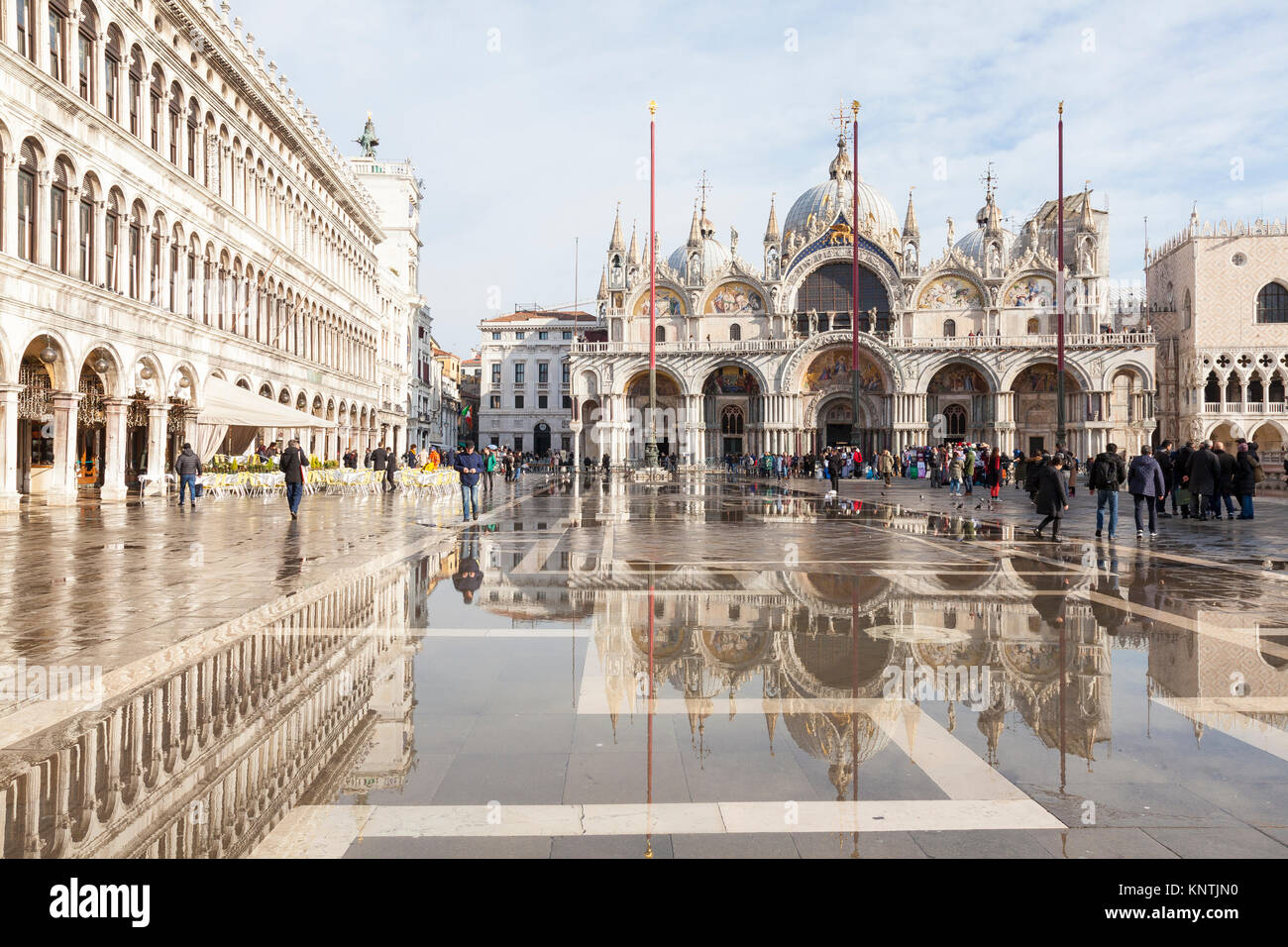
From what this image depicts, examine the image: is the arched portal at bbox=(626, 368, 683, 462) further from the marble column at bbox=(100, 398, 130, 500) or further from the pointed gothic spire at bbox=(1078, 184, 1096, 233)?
the marble column at bbox=(100, 398, 130, 500)

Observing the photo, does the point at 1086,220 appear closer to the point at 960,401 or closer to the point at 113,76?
the point at 960,401

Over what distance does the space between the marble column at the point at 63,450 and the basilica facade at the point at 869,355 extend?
134ft

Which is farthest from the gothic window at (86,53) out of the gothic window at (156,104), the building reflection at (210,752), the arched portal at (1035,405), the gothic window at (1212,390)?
the gothic window at (1212,390)

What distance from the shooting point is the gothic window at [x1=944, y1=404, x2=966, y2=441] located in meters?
60.2

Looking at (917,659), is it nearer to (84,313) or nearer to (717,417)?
(84,313)

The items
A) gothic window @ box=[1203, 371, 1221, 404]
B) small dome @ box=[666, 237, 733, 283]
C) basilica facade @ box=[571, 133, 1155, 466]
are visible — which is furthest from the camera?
small dome @ box=[666, 237, 733, 283]

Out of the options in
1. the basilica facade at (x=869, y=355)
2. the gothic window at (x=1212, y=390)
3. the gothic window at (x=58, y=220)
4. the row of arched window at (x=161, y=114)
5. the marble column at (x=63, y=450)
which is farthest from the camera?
the gothic window at (x=1212, y=390)

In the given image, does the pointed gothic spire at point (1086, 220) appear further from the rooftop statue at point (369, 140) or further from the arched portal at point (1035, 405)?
the rooftop statue at point (369, 140)

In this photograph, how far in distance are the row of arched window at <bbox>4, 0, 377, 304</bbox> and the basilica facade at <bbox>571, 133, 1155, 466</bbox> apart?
25737 millimetres

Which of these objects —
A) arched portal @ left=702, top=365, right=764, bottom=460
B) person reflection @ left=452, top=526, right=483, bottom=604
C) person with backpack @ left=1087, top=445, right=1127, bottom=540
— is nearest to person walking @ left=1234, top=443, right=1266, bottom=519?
person with backpack @ left=1087, top=445, right=1127, bottom=540

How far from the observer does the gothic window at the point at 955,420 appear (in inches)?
2371
